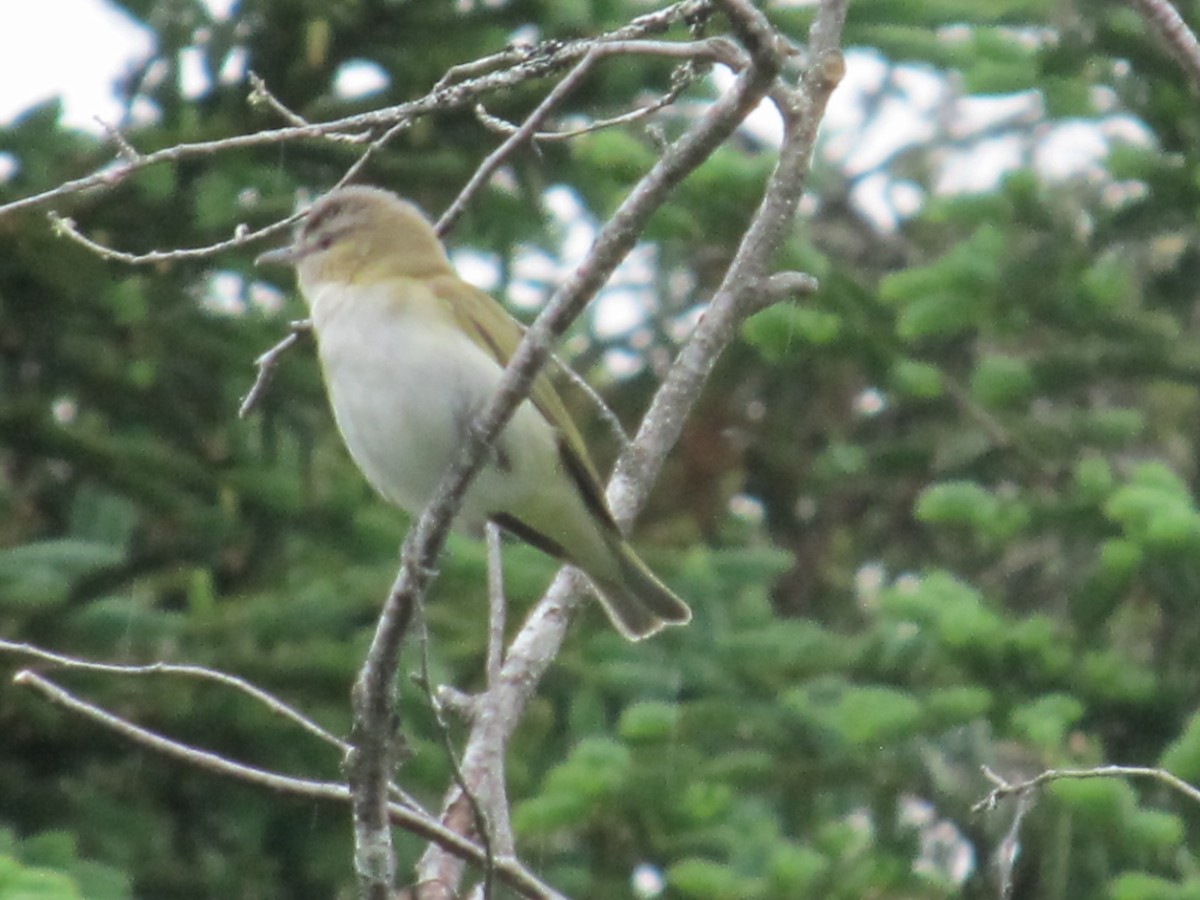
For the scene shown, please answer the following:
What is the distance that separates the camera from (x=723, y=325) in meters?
3.93

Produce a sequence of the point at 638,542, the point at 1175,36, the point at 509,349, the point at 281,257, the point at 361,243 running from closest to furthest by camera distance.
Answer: the point at 1175,36
the point at 509,349
the point at 361,243
the point at 281,257
the point at 638,542

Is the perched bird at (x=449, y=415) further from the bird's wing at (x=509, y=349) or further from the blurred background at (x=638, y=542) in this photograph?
the blurred background at (x=638, y=542)

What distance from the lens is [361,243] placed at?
170 inches

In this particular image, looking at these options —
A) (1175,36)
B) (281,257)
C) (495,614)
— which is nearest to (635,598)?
(495,614)

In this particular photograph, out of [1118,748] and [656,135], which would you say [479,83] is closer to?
[656,135]

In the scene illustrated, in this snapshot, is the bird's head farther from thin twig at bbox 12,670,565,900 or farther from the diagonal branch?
A: thin twig at bbox 12,670,565,900

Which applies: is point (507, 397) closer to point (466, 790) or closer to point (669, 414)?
point (466, 790)

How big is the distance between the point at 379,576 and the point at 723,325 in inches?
70.6

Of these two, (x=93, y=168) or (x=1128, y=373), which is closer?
(x=93, y=168)

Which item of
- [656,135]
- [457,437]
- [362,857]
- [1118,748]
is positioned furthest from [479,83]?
[1118,748]

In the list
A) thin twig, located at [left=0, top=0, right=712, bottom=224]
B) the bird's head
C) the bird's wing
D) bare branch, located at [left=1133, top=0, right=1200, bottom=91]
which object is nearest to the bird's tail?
the bird's wing

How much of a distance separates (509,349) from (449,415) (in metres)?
0.29

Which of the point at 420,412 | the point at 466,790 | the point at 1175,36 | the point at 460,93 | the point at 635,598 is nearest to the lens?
the point at 466,790

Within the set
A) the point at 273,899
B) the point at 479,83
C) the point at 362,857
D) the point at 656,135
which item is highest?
the point at 479,83
